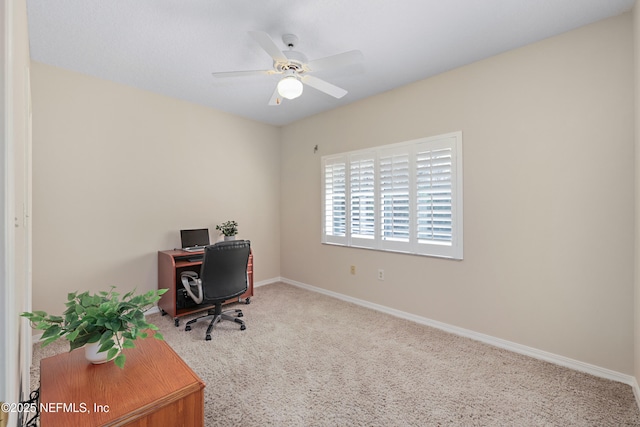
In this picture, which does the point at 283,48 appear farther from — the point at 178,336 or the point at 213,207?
the point at 178,336

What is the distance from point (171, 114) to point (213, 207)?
1273 millimetres

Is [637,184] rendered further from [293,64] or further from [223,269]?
[223,269]

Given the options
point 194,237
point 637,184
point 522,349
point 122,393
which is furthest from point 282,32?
point 522,349

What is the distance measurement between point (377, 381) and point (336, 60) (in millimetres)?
2334

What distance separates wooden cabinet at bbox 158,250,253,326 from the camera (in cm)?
311

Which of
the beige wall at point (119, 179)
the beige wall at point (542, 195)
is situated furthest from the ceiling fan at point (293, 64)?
the beige wall at point (119, 179)

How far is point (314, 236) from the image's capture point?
4270mm

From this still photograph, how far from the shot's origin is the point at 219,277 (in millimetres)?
2822

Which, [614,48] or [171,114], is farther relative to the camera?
[171,114]

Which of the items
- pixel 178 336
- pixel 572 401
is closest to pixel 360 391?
pixel 572 401

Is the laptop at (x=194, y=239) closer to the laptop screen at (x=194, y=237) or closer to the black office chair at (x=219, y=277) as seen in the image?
the laptop screen at (x=194, y=237)

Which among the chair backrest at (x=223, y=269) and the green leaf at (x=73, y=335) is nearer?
the green leaf at (x=73, y=335)

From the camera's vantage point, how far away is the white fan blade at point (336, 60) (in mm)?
1994

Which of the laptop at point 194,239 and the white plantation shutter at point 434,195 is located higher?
the white plantation shutter at point 434,195
